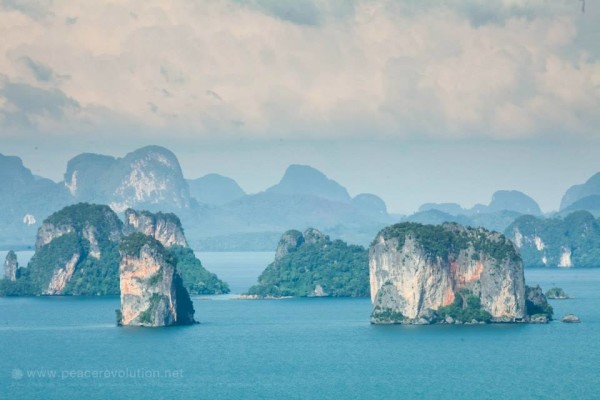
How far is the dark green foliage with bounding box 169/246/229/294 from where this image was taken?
169m

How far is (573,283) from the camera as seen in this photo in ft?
629

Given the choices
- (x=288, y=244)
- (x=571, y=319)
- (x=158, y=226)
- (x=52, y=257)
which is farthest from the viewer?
(x=158, y=226)

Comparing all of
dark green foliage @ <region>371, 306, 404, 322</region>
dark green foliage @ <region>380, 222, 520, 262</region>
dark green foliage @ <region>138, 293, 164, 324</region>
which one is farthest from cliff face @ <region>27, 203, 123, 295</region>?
dark green foliage @ <region>380, 222, 520, 262</region>

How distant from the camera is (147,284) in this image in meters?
114

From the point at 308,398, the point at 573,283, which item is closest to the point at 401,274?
the point at 308,398

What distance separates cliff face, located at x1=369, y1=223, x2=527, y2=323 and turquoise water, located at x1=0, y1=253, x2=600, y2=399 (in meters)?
2.27

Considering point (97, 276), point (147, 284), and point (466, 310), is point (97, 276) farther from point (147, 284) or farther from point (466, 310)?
point (466, 310)

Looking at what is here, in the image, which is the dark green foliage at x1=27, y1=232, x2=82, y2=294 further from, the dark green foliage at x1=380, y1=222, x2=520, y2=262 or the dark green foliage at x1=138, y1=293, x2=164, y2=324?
the dark green foliage at x1=380, y1=222, x2=520, y2=262

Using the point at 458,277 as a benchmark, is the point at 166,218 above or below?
above

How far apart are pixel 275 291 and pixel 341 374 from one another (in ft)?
252

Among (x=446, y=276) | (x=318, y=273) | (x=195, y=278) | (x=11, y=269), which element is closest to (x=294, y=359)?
(x=446, y=276)

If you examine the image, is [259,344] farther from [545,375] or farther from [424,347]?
[545,375]

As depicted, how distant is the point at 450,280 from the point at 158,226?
72.2 metres

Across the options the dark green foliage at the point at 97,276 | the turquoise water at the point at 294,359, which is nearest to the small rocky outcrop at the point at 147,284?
the turquoise water at the point at 294,359
